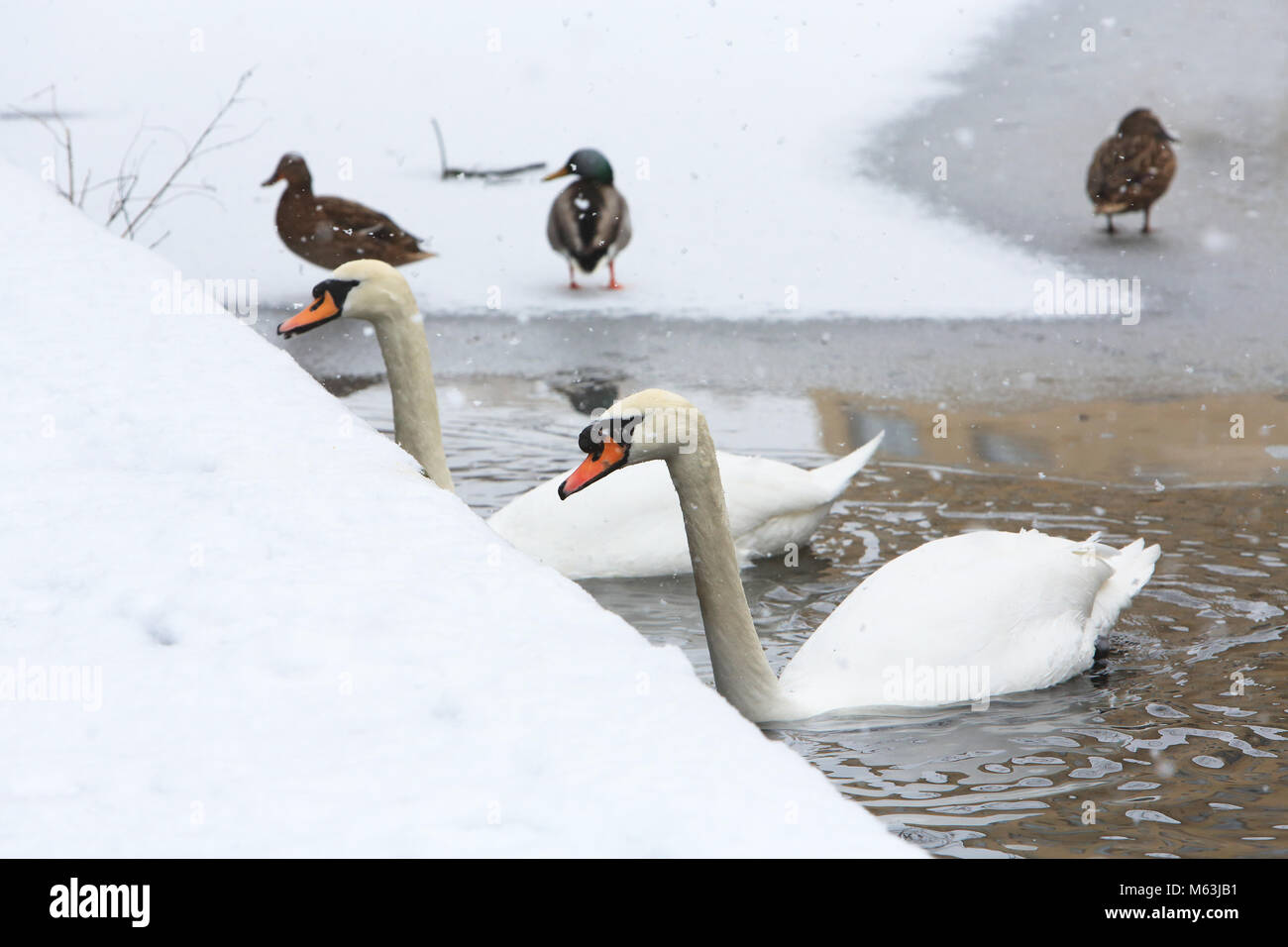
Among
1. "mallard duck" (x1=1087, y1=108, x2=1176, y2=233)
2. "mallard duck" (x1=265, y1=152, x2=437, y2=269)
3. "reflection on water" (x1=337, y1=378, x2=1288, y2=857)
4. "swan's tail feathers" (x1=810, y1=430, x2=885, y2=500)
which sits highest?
"mallard duck" (x1=1087, y1=108, x2=1176, y2=233)

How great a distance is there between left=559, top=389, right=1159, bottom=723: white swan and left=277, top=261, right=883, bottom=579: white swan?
1.08 metres

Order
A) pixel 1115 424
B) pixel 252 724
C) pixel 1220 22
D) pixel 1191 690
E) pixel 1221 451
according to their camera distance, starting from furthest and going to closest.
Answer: pixel 1220 22, pixel 1115 424, pixel 1221 451, pixel 1191 690, pixel 252 724

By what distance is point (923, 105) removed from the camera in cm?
1356

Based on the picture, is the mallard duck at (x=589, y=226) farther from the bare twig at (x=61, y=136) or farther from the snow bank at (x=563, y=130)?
the bare twig at (x=61, y=136)

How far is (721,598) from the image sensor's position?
147 inches

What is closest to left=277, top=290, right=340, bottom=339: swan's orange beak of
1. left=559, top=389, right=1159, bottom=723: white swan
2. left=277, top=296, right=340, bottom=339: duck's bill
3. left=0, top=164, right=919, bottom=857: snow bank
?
left=277, top=296, right=340, bottom=339: duck's bill

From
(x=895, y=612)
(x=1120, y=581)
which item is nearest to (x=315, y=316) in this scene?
(x=895, y=612)

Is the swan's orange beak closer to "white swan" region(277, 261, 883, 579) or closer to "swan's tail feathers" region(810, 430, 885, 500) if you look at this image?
"white swan" region(277, 261, 883, 579)

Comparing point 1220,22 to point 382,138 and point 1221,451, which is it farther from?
point 1221,451

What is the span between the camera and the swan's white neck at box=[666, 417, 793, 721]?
146 inches

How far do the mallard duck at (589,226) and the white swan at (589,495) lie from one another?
465 centimetres

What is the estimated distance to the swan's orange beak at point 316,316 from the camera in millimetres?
4871

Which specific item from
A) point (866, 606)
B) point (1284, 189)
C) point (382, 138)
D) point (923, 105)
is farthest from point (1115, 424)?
point (382, 138)

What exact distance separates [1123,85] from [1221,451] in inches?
316
